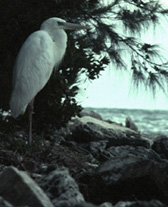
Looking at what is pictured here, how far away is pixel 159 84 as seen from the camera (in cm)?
556

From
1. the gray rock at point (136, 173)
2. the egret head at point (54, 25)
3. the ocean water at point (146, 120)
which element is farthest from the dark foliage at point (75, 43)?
the ocean water at point (146, 120)

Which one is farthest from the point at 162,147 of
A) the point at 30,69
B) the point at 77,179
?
the point at 77,179

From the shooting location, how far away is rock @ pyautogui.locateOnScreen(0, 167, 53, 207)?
2.11 metres

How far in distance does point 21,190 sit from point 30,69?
2.90 meters

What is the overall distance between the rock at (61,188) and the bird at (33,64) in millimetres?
2375

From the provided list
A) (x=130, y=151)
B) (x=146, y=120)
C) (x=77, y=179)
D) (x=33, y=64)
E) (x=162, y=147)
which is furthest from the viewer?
(x=146, y=120)

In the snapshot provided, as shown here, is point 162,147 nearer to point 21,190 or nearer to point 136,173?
point 136,173

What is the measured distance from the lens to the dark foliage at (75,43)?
5.24 meters

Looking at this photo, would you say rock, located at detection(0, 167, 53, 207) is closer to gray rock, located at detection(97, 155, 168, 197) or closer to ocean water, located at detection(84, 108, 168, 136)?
gray rock, located at detection(97, 155, 168, 197)

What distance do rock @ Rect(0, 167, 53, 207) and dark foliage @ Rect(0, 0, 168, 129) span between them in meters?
3.00

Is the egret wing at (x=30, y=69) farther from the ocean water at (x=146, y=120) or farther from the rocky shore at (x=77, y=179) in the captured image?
the ocean water at (x=146, y=120)

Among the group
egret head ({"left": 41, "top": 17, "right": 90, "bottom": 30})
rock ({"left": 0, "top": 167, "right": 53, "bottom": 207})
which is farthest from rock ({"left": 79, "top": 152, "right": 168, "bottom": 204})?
egret head ({"left": 41, "top": 17, "right": 90, "bottom": 30})

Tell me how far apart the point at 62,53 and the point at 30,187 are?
317 cm

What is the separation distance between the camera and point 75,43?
5.72 m
